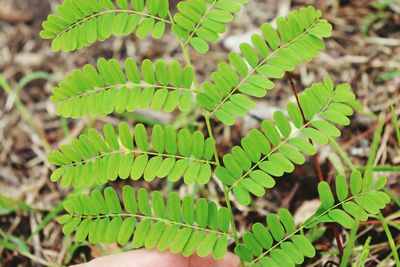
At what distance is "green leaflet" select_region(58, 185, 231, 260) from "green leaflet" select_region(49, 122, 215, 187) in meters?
0.06

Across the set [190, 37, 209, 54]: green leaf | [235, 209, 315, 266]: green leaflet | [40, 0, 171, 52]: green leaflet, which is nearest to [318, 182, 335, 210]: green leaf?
[235, 209, 315, 266]: green leaflet

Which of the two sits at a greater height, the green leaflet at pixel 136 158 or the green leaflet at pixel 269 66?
the green leaflet at pixel 269 66

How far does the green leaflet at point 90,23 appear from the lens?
1.87 metres

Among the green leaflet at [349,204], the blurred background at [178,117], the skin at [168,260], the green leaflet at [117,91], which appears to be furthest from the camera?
the blurred background at [178,117]

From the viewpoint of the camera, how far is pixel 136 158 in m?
1.88

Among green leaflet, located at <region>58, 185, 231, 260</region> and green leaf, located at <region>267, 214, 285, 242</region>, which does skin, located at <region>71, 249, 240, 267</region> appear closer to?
green leaflet, located at <region>58, 185, 231, 260</region>

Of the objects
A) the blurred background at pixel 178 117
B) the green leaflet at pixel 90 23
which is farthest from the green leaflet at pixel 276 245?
the green leaflet at pixel 90 23

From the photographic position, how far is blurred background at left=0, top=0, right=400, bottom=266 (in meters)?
2.70

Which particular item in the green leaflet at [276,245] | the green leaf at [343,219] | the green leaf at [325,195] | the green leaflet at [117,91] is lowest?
the green leaflet at [276,245]

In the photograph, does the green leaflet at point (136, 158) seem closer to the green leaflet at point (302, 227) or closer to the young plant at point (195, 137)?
the young plant at point (195, 137)

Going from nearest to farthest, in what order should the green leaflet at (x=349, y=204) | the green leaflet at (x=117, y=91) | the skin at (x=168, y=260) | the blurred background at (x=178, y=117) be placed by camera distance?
the green leaflet at (x=349, y=204), the green leaflet at (x=117, y=91), the skin at (x=168, y=260), the blurred background at (x=178, y=117)

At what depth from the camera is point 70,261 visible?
2701mm

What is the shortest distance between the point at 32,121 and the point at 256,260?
6.54ft

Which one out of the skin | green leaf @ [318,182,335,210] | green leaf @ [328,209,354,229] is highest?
green leaf @ [318,182,335,210]
